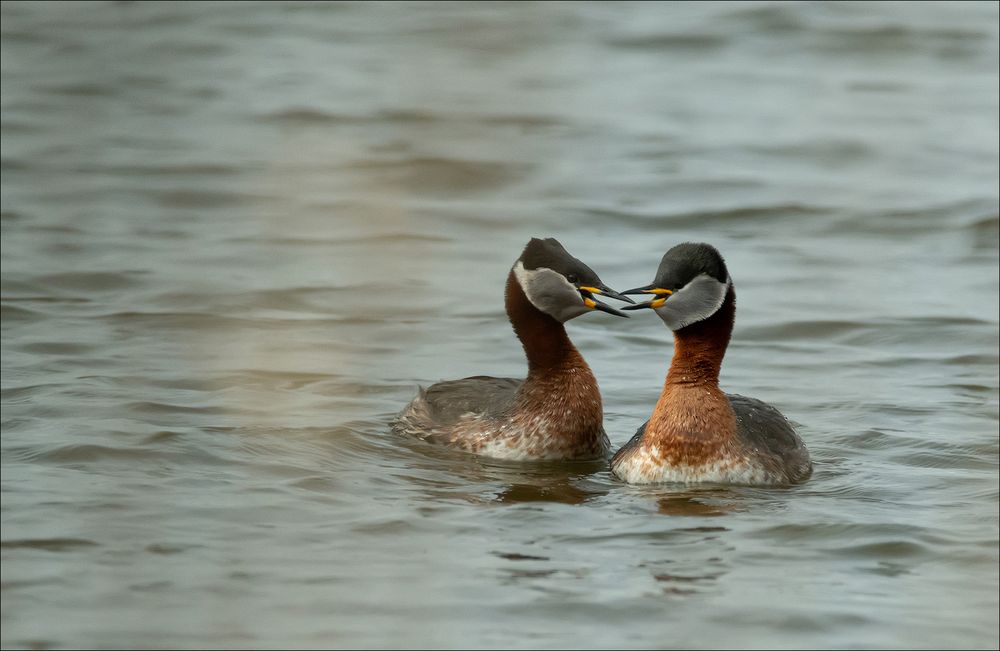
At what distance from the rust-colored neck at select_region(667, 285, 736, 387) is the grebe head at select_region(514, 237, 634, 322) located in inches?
24.4

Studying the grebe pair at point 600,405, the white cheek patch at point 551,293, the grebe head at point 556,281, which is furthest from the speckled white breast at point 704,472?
the white cheek patch at point 551,293

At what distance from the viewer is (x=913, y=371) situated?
11406 millimetres

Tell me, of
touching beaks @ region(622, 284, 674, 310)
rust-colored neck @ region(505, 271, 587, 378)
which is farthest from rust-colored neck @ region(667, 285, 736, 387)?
rust-colored neck @ region(505, 271, 587, 378)

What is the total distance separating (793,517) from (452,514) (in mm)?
1650

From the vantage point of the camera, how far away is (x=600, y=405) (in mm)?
9500

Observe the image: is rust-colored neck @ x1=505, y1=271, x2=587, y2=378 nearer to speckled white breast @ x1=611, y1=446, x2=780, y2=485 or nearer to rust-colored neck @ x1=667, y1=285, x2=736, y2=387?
rust-colored neck @ x1=667, y1=285, x2=736, y2=387

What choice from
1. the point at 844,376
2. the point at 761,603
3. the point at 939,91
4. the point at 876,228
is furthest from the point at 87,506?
the point at 939,91

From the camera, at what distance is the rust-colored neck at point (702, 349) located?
8.69m

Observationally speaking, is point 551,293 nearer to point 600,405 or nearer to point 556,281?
point 556,281

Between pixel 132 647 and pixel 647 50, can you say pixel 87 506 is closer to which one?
pixel 132 647

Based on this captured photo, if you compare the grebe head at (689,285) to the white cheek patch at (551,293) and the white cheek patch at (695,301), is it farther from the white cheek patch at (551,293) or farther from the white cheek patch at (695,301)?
the white cheek patch at (551,293)

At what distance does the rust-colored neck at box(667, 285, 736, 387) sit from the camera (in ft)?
28.5

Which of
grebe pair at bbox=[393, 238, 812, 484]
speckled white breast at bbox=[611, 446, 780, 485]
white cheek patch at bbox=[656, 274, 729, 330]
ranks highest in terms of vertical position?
white cheek patch at bbox=[656, 274, 729, 330]

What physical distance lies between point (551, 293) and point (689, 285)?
1.13 metres
